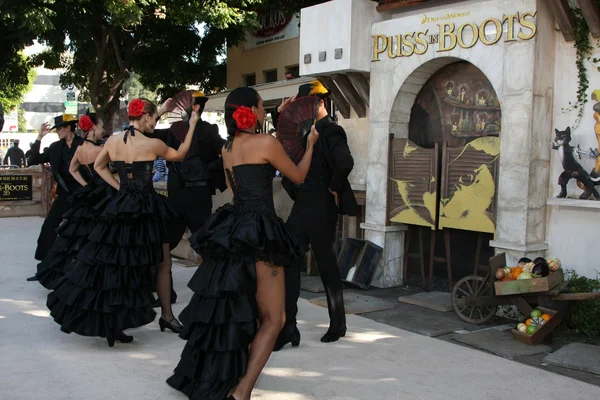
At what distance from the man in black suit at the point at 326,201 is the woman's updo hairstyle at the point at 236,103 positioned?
4.49ft

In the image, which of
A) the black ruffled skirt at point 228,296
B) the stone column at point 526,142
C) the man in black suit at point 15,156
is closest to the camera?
the black ruffled skirt at point 228,296

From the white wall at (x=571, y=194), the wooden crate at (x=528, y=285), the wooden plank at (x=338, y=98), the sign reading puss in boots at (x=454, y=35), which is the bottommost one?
the wooden crate at (x=528, y=285)

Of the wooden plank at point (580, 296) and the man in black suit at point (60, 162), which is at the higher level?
the man in black suit at point (60, 162)

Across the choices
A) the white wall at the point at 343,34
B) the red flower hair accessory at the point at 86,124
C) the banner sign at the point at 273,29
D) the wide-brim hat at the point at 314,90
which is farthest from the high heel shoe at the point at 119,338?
the banner sign at the point at 273,29

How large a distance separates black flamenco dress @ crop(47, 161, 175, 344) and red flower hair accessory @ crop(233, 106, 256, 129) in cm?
170

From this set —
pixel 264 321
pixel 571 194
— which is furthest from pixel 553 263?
pixel 264 321

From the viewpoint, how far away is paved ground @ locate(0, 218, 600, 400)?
444 cm

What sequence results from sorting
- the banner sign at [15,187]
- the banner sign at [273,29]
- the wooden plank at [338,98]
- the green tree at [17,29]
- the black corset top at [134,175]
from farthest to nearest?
the banner sign at [273,29]
the banner sign at [15,187]
the green tree at [17,29]
the wooden plank at [338,98]
the black corset top at [134,175]

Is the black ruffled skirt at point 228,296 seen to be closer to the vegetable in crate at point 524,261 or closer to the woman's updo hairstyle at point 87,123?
the vegetable in crate at point 524,261

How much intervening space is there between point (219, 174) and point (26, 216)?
10818 millimetres

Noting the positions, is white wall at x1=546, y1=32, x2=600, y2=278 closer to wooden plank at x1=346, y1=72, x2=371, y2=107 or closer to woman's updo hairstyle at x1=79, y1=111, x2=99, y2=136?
wooden plank at x1=346, y1=72, x2=371, y2=107

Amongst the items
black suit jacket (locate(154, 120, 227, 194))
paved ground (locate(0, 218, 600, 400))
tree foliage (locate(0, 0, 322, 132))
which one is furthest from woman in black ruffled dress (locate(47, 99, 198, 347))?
tree foliage (locate(0, 0, 322, 132))

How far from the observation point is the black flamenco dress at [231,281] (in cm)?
396

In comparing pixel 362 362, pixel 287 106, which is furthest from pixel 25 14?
pixel 362 362
